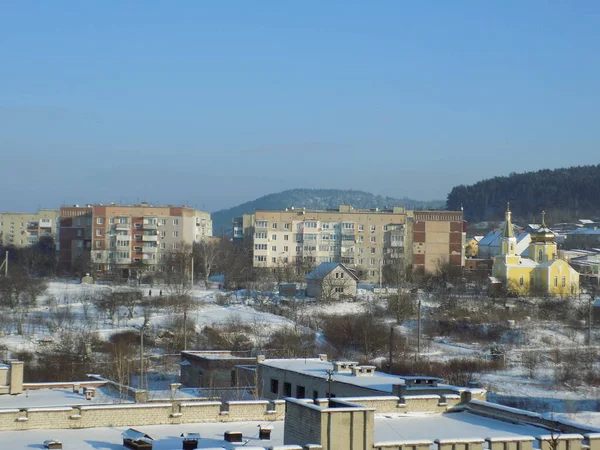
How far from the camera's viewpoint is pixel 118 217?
282 ft

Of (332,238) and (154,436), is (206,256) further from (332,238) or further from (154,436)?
(154,436)

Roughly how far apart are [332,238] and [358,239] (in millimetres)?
2147

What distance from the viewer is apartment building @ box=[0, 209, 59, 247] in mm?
112000

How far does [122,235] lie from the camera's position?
282ft

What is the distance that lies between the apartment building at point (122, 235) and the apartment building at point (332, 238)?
A: 7140 mm

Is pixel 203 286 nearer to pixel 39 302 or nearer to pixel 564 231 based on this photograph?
pixel 39 302

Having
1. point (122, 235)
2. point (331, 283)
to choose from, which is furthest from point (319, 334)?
point (122, 235)

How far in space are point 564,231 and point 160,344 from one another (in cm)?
12315

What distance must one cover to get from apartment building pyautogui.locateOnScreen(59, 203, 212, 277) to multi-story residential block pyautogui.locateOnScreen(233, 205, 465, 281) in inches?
280

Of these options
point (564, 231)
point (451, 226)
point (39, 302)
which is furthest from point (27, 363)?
point (564, 231)

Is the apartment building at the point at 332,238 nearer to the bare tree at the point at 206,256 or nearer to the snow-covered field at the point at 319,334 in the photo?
the bare tree at the point at 206,256

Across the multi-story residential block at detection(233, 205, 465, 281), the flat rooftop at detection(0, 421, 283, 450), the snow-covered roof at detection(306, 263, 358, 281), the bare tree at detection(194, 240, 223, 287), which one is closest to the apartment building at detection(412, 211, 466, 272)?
the multi-story residential block at detection(233, 205, 465, 281)

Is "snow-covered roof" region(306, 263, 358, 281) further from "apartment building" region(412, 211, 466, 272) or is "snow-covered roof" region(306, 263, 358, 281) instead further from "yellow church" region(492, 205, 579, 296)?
"apartment building" region(412, 211, 466, 272)

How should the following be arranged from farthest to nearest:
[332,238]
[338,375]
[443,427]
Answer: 1. [332,238]
2. [338,375]
3. [443,427]
